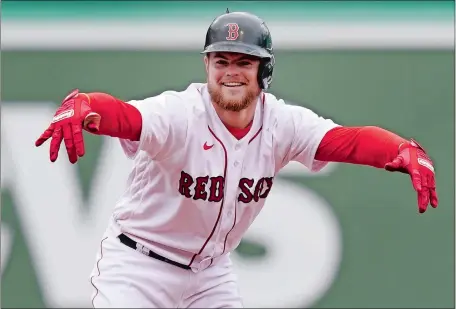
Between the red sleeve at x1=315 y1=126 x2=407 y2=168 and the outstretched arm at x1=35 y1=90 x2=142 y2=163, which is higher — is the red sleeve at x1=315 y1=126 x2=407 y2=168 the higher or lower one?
the lower one

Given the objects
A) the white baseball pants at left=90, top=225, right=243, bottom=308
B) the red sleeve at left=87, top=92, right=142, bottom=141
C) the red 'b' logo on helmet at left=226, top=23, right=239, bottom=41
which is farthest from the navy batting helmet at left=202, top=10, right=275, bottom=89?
the white baseball pants at left=90, top=225, right=243, bottom=308

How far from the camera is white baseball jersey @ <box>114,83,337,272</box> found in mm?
4082

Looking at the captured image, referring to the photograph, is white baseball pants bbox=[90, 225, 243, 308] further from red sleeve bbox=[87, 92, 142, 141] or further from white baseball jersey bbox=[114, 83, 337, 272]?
red sleeve bbox=[87, 92, 142, 141]

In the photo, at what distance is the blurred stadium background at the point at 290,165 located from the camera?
639 cm

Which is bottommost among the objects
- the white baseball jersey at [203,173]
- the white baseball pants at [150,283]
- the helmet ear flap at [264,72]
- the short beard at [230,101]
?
the white baseball pants at [150,283]

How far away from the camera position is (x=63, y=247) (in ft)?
21.2

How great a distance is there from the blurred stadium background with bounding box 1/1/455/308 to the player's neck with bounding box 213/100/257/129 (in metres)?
2.19

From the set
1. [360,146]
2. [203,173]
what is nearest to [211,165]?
[203,173]

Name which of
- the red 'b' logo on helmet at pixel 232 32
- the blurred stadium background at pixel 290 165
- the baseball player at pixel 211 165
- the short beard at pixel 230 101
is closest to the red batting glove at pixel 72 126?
the baseball player at pixel 211 165

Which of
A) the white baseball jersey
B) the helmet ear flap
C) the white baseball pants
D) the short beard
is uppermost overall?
the helmet ear flap

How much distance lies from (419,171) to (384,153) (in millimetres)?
229

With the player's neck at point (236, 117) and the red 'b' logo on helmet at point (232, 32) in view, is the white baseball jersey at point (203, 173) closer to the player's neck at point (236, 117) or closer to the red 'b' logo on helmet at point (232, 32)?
the player's neck at point (236, 117)

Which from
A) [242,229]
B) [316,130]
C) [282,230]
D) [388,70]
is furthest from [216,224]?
[388,70]

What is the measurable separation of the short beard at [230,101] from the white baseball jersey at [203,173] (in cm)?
7
